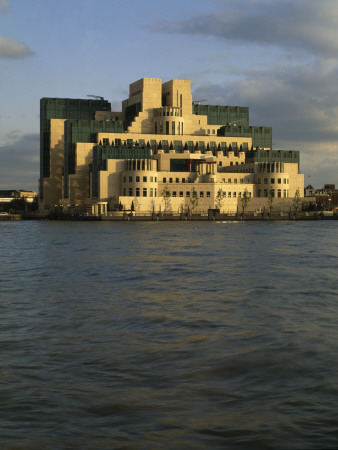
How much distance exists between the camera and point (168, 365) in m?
18.1

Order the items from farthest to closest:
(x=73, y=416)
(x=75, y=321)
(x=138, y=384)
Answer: (x=75, y=321)
(x=138, y=384)
(x=73, y=416)

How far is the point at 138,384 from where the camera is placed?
16250 millimetres

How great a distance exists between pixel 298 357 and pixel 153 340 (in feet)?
17.3

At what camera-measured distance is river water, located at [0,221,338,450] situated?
13094mm

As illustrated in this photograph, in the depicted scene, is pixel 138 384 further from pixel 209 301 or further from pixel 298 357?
pixel 209 301

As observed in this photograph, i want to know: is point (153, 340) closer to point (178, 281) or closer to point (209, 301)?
point (209, 301)

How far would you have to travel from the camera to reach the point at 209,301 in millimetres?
30812

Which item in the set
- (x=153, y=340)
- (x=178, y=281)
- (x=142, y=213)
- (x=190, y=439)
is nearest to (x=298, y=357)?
(x=153, y=340)

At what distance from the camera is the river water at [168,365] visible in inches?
516

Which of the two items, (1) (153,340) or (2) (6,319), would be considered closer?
(1) (153,340)

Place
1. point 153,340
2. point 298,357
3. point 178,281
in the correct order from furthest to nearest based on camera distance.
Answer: point 178,281 < point 153,340 < point 298,357

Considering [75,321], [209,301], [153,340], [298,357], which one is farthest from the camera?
[209,301]

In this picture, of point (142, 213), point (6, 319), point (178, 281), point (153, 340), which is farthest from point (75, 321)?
point (142, 213)

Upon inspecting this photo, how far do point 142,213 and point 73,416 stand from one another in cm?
18287
